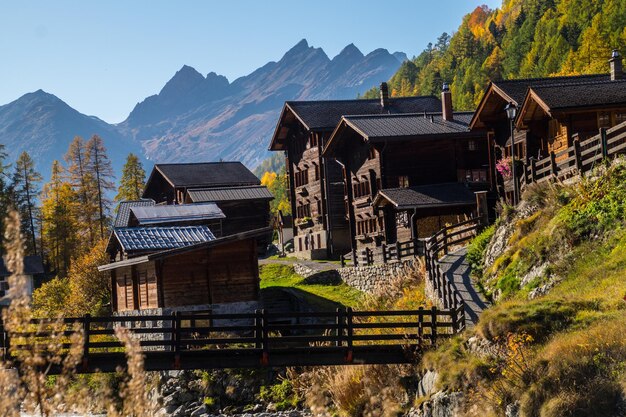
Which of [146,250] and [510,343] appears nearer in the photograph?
[510,343]

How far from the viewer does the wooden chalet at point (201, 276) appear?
1372 inches

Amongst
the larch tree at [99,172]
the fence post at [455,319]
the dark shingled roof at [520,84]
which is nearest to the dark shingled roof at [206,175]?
the larch tree at [99,172]

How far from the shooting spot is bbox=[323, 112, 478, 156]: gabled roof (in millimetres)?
47188

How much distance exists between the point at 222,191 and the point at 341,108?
43.6 feet

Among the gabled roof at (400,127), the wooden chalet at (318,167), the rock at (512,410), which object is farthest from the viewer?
the wooden chalet at (318,167)

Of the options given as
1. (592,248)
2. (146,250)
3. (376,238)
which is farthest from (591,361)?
(376,238)

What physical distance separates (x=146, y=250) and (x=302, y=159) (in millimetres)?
21684

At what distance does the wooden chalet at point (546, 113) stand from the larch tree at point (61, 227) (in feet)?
139

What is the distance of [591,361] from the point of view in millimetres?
15406

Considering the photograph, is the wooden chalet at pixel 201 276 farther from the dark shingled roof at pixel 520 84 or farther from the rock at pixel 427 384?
the rock at pixel 427 384

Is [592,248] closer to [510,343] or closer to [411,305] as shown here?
[510,343]

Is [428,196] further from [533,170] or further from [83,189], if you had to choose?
[83,189]

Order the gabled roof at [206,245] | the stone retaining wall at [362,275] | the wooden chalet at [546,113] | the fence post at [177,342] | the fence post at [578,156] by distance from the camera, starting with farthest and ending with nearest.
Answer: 1. the stone retaining wall at [362,275]
2. the gabled roof at [206,245]
3. the wooden chalet at [546,113]
4. the fence post at [578,156]
5. the fence post at [177,342]

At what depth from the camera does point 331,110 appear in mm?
58906
